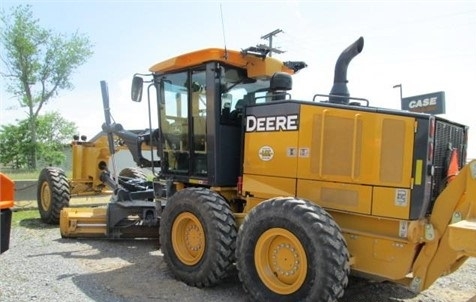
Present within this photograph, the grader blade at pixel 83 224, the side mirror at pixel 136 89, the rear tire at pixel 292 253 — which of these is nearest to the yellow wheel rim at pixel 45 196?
the grader blade at pixel 83 224

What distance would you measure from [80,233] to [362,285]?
195 inches

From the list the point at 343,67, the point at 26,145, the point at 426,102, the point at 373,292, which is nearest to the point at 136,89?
the point at 343,67

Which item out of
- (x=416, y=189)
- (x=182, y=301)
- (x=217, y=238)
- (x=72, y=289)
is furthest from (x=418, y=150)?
(x=72, y=289)

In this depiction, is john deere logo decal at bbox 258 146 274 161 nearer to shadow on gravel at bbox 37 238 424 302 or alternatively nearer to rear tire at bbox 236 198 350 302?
rear tire at bbox 236 198 350 302

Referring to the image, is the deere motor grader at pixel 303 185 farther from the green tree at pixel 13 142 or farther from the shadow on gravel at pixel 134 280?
the green tree at pixel 13 142

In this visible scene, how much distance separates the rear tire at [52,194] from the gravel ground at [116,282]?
2034 millimetres

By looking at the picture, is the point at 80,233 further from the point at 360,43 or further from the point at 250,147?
the point at 360,43

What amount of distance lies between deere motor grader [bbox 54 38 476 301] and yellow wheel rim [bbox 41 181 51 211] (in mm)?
4308

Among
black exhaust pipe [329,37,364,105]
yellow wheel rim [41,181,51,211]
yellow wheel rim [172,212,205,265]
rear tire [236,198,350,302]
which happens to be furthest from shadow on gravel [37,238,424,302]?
yellow wheel rim [41,181,51,211]

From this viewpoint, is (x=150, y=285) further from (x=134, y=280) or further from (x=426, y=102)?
(x=426, y=102)

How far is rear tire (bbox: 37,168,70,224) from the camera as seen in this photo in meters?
9.45

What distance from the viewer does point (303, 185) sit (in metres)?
5.04

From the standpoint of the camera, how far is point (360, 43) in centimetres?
551

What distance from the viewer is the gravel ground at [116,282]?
4977 mm
